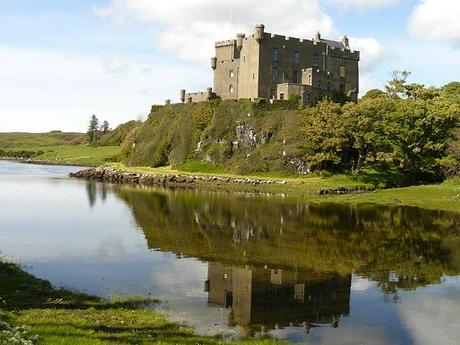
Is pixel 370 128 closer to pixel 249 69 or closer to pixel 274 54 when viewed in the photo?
pixel 274 54

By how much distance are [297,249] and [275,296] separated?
35.5ft

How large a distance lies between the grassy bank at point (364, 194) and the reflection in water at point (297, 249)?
5018 millimetres

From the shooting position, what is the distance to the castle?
97688mm

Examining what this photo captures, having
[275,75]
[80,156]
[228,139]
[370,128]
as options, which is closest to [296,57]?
[275,75]

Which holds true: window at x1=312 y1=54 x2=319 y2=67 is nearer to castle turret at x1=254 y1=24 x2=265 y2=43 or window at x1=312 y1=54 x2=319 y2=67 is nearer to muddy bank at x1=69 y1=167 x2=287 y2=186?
castle turret at x1=254 y1=24 x2=265 y2=43

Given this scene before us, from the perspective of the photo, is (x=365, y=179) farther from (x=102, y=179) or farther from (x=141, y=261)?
(x=141, y=261)

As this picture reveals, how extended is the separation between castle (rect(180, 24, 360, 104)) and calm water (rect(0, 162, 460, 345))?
48.0 metres

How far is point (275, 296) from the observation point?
22.6m

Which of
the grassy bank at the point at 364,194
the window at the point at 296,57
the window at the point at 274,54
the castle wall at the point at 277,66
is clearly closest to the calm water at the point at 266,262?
the grassy bank at the point at 364,194

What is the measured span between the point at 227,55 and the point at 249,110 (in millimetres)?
14745

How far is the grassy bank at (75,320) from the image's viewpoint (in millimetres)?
13500

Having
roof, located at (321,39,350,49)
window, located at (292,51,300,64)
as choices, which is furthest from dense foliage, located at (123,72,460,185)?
roof, located at (321,39,350,49)

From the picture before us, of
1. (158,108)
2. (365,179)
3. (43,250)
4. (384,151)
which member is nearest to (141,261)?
(43,250)

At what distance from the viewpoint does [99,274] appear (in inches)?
1026
